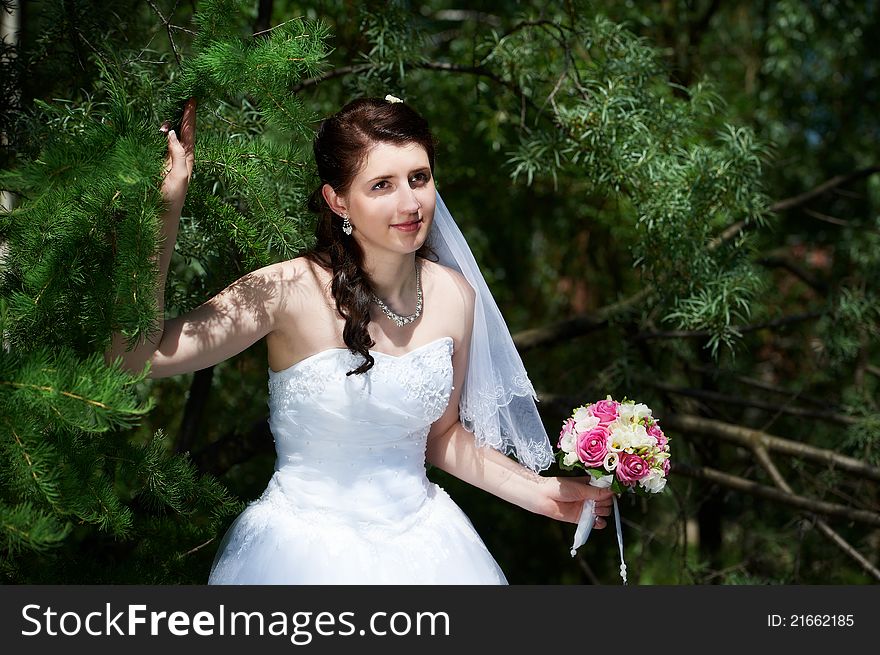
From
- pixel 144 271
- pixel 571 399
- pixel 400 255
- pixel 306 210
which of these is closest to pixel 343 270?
pixel 400 255

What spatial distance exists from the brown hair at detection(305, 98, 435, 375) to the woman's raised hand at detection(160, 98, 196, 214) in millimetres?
369

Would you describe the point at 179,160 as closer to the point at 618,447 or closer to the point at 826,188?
the point at 618,447

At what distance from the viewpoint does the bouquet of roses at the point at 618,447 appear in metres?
2.37

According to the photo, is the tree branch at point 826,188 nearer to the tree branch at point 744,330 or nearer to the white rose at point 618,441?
the tree branch at point 744,330

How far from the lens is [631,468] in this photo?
7.75ft

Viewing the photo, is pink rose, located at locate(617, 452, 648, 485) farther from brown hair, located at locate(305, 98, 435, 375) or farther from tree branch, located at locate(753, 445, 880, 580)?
tree branch, located at locate(753, 445, 880, 580)

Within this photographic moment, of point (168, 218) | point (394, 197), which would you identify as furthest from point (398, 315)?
point (168, 218)

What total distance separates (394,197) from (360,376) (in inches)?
17.5

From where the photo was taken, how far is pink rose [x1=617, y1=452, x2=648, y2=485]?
2357 mm

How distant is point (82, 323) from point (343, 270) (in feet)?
2.20

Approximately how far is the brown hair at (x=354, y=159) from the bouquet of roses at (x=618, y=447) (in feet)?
1.78

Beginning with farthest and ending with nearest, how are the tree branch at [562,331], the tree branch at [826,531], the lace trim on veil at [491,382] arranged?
the tree branch at [562,331] → the tree branch at [826,531] → the lace trim on veil at [491,382]

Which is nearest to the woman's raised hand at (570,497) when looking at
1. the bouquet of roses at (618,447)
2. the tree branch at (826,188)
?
the bouquet of roses at (618,447)

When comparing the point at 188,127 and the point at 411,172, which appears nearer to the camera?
the point at 188,127
